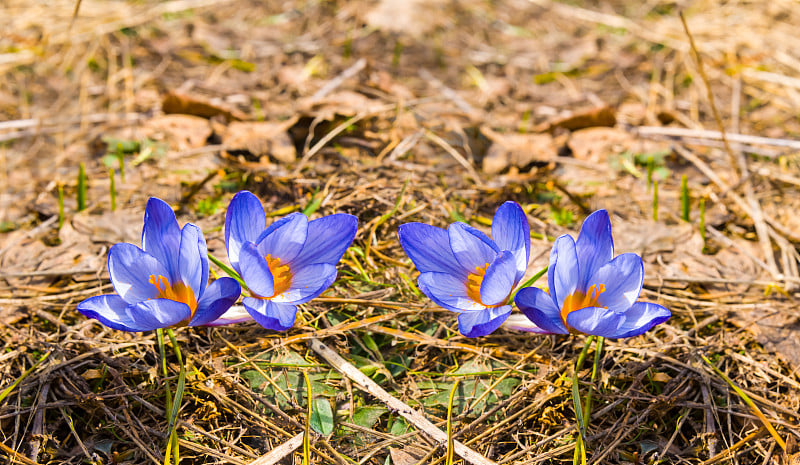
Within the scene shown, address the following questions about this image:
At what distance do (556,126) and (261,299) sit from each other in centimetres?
223

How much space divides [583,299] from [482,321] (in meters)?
0.29

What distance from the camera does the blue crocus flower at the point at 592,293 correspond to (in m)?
1.43

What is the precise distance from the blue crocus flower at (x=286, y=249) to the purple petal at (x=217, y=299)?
2.1 inches

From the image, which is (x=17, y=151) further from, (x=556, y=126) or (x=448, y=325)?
(x=556, y=126)

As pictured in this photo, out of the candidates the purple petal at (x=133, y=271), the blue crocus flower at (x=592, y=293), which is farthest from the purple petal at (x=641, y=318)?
the purple petal at (x=133, y=271)

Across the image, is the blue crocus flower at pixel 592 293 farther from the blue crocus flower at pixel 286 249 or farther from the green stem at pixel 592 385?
the blue crocus flower at pixel 286 249

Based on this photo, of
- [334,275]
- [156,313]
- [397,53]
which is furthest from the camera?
[397,53]

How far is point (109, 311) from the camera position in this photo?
1.44 m

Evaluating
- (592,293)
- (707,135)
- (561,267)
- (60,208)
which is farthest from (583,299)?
(707,135)

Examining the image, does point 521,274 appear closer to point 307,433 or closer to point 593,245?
point 593,245

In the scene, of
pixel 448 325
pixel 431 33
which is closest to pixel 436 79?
pixel 431 33

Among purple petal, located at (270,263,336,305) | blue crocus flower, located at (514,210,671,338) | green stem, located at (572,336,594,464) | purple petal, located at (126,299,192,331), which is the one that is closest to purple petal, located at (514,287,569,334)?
blue crocus flower, located at (514,210,671,338)

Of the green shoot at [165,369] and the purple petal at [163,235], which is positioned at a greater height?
the purple petal at [163,235]

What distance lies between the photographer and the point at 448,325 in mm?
1913
